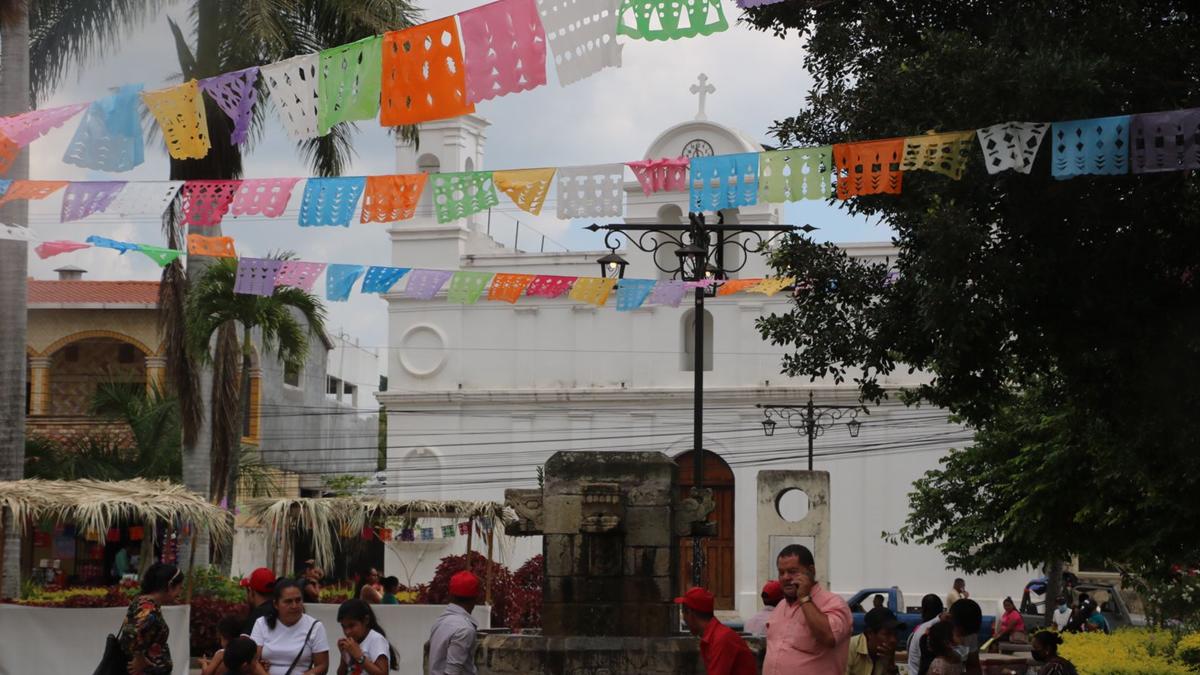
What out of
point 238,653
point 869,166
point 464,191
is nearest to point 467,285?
point 464,191

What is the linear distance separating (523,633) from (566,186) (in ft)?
12.8

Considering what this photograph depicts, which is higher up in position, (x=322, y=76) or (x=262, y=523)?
(x=322, y=76)

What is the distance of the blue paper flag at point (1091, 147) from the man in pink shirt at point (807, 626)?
341 centimetres

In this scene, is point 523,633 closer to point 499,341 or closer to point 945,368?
point 945,368

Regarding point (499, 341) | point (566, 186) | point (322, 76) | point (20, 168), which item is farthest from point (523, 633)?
point (499, 341)

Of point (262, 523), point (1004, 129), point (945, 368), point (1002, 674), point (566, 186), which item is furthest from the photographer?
point (262, 523)

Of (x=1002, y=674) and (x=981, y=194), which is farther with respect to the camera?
(x=1002, y=674)

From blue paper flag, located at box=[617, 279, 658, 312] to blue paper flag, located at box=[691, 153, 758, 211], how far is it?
262 inches

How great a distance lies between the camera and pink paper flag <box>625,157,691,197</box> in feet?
49.6

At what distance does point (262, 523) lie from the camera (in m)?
22.5

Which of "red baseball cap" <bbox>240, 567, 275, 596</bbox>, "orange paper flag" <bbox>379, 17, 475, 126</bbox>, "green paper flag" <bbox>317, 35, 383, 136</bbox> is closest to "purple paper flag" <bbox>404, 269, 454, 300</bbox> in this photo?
"green paper flag" <bbox>317, 35, 383, 136</bbox>

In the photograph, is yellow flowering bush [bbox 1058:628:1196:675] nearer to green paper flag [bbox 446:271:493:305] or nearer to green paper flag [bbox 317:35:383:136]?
green paper flag [bbox 446:271:493:305]

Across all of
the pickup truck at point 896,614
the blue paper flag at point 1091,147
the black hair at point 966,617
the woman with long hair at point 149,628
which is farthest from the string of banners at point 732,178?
the pickup truck at point 896,614

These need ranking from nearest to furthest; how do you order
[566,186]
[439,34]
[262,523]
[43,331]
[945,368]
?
[945,368] → [439,34] → [566,186] → [262,523] → [43,331]
